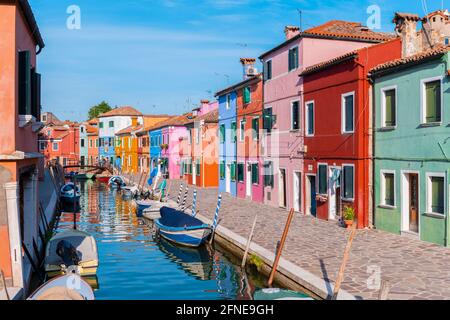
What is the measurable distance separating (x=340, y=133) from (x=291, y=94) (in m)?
5.18

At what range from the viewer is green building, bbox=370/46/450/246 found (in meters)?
15.2

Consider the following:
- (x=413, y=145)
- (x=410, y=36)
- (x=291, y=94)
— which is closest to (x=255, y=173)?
(x=291, y=94)

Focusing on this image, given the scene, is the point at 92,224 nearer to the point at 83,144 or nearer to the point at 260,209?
the point at 260,209

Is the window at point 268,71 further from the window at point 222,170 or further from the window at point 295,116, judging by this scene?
the window at point 222,170

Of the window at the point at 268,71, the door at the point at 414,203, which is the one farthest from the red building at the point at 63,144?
the door at the point at 414,203

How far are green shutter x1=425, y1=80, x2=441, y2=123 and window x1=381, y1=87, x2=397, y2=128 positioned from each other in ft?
5.33

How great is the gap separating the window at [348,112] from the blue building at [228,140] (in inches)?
567

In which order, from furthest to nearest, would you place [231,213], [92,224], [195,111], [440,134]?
1. [195,111]
2. [92,224]
3. [231,213]
4. [440,134]

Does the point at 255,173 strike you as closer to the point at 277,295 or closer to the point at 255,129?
the point at 255,129

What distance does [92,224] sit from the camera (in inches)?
1055

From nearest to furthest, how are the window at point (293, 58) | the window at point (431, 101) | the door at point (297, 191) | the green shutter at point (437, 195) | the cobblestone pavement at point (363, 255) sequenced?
the cobblestone pavement at point (363, 255)
the green shutter at point (437, 195)
the window at point (431, 101)
the window at point (293, 58)
the door at point (297, 191)

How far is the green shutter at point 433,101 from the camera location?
15.5m

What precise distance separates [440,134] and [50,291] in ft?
39.5

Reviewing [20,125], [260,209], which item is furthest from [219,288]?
[260,209]
